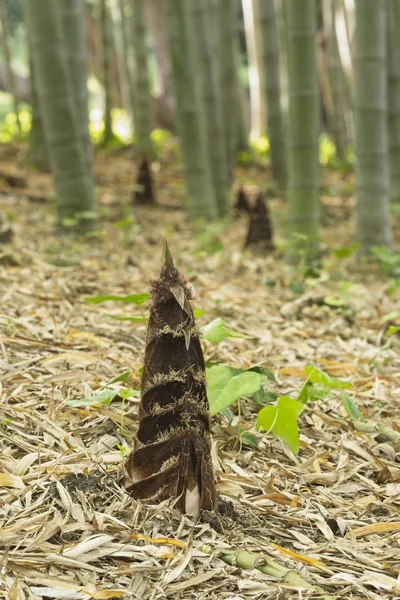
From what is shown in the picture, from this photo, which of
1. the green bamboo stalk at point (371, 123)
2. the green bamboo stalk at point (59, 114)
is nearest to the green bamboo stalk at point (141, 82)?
the green bamboo stalk at point (59, 114)

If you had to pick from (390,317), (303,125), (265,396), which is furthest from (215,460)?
(303,125)

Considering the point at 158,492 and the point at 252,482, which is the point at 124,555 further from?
the point at 252,482

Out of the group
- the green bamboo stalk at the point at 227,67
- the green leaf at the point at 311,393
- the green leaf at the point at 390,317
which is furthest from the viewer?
the green bamboo stalk at the point at 227,67

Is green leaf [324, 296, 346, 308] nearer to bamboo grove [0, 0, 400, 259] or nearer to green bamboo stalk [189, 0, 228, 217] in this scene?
bamboo grove [0, 0, 400, 259]

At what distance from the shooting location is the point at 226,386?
78.9 inches

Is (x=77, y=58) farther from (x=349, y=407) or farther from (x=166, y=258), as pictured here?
(x=166, y=258)

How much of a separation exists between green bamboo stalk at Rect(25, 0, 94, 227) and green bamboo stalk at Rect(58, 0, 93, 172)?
0.52m

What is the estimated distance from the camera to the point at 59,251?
4875 millimetres

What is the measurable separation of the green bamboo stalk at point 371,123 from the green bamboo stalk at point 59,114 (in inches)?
74.7

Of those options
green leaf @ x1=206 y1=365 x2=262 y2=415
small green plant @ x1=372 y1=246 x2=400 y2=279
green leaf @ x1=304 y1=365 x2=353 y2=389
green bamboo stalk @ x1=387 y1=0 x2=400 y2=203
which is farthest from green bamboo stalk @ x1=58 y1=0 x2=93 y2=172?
green leaf @ x1=206 y1=365 x2=262 y2=415

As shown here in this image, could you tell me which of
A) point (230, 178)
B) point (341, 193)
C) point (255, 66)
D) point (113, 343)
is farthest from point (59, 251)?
point (255, 66)

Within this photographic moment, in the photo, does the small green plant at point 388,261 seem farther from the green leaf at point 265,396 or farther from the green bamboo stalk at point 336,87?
the green bamboo stalk at point 336,87

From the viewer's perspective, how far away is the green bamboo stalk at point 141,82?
10375 millimetres

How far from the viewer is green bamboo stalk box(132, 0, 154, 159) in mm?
10375
